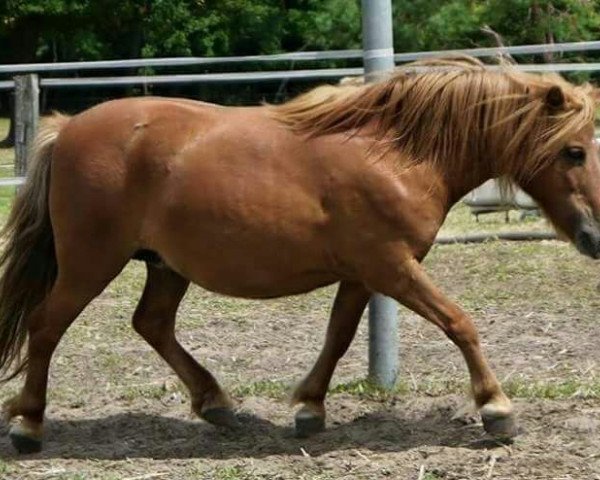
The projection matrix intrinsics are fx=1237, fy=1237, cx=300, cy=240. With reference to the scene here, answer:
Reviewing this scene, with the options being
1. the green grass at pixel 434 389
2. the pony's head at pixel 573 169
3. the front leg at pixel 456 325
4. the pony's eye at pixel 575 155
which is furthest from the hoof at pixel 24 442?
the pony's eye at pixel 575 155

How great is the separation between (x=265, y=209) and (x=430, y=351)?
2.13 metres

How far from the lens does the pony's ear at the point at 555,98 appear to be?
4.98 m

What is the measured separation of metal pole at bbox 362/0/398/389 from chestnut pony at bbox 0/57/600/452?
63cm

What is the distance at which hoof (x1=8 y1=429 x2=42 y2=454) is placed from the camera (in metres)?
5.23

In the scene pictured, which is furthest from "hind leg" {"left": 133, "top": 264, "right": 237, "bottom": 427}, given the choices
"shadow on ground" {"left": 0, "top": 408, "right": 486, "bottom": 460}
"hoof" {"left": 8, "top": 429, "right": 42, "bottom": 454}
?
"hoof" {"left": 8, "top": 429, "right": 42, "bottom": 454}

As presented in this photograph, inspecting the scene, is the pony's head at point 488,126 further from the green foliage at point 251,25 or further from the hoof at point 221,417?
the green foliage at point 251,25

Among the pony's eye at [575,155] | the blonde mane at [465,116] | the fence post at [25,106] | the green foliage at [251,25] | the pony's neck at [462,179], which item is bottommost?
the green foliage at [251,25]

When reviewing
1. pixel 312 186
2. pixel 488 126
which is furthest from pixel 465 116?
pixel 312 186

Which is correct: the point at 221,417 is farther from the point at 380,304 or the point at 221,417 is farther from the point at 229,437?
the point at 380,304

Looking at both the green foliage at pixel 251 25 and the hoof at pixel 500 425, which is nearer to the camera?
the hoof at pixel 500 425

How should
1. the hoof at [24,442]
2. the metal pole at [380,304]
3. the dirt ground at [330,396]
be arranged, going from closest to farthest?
the dirt ground at [330,396], the hoof at [24,442], the metal pole at [380,304]

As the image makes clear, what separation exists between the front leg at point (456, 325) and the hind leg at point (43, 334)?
120 centimetres

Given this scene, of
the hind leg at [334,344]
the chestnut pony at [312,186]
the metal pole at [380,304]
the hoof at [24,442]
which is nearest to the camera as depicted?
the chestnut pony at [312,186]

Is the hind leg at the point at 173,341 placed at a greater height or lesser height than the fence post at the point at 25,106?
lesser
